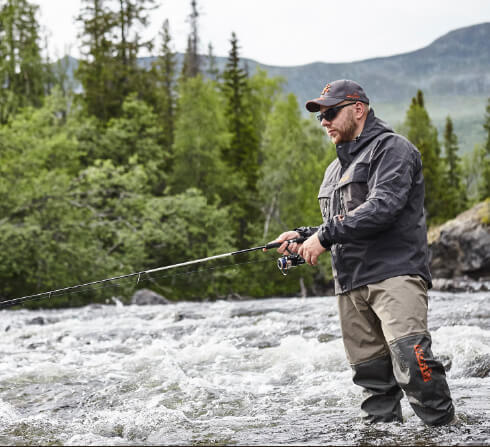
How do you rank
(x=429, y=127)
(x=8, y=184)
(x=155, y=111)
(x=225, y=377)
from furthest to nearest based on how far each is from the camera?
(x=429, y=127) → (x=155, y=111) → (x=8, y=184) → (x=225, y=377)

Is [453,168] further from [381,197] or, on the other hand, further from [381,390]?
[381,197]

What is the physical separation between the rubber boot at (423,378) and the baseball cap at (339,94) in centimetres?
148

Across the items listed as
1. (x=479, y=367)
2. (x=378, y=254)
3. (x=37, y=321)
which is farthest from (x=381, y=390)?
(x=37, y=321)

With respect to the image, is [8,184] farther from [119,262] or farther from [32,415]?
[32,415]

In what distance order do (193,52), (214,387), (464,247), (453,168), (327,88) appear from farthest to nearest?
(453,168)
(193,52)
(464,247)
(214,387)
(327,88)

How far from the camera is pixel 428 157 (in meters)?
50.7

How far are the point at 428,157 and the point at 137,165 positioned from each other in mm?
31069

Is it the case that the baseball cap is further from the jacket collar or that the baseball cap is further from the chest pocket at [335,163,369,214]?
the chest pocket at [335,163,369,214]

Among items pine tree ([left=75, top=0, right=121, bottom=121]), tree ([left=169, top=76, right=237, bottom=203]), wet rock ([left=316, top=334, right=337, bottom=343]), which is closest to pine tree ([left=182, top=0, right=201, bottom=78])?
pine tree ([left=75, top=0, right=121, bottom=121])

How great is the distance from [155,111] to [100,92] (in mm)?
3752

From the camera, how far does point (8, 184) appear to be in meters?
20.4

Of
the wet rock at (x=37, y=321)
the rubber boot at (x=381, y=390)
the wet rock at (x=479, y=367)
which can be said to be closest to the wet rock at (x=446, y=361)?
the wet rock at (x=479, y=367)

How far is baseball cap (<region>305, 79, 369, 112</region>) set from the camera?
3.76m

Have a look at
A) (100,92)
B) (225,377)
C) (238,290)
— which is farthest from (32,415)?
(100,92)
